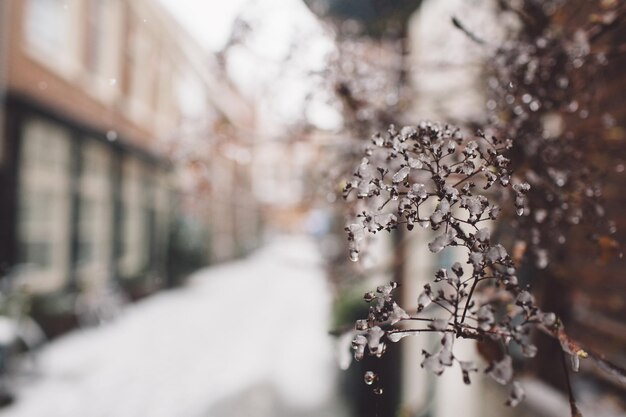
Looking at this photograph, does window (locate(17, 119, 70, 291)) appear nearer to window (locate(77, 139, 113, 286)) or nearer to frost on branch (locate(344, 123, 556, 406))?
window (locate(77, 139, 113, 286))

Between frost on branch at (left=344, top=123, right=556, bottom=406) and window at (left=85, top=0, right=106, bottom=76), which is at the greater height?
window at (left=85, top=0, right=106, bottom=76)

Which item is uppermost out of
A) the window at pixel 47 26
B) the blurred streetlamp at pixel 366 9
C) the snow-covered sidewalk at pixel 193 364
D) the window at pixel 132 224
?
the window at pixel 47 26

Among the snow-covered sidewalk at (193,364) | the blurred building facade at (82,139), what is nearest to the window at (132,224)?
the blurred building facade at (82,139)

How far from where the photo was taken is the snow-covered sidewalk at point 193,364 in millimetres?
4798

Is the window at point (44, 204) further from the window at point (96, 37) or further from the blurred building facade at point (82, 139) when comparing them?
the window at point (96, 37)

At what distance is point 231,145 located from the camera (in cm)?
388

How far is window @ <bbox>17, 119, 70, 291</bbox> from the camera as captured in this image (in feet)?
26.2

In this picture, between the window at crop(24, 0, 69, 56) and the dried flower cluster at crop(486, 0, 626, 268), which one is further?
the window at crop(24, 0, 69, 56)

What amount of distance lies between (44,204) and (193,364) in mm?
4609

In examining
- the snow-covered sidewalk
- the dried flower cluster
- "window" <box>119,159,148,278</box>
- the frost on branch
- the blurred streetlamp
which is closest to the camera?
the frost on branch

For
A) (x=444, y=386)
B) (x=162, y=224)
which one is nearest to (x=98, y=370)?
(x=444, y=386)

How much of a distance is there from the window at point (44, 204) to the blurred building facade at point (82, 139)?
0.02m

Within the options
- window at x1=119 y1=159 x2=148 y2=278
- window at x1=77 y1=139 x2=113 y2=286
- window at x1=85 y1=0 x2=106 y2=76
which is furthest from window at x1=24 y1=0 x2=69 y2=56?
window at x1=119 y1=159 x2=148 y2=278

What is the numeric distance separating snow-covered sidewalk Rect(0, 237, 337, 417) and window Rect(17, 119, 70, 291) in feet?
4.53
